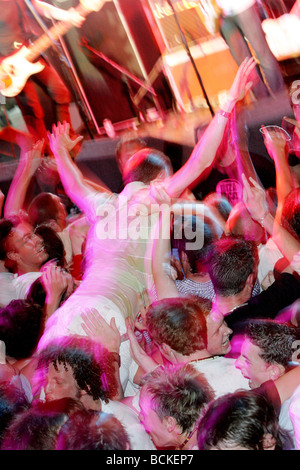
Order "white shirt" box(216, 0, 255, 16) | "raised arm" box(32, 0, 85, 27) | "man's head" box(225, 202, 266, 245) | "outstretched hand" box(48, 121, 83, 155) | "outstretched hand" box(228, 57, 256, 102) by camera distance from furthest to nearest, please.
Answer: "raised arm" box(32, 0, 85, 27) < "white shirt" box(216, 0, 255, 16) < "outstretched hand" box(48, 121, 83, 155) < "man's head" box(225, 202, 266, 245) < "outstretched hand" box(228, 57, 256, 102)

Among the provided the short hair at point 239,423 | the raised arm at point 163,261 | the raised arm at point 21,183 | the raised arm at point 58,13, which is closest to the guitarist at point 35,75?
the raised arm at point 58,13

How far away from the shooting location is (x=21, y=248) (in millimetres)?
2494

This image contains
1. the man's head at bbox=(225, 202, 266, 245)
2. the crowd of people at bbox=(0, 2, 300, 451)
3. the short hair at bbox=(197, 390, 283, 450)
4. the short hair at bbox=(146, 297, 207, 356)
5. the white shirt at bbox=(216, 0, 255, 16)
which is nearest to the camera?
the short hair at bbox=(197, 390, 283, 450)

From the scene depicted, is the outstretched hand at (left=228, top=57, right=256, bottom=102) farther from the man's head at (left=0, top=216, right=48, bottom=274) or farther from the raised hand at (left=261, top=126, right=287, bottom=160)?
the man's head at (left=0, top=216, right=48, bottom=274)

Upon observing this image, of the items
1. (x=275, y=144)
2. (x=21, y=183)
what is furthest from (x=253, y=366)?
(x=21, y=183)

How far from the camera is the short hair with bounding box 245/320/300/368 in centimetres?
145

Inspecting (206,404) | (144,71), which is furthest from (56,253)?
(144,71)

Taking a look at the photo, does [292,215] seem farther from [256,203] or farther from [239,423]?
[239,423]

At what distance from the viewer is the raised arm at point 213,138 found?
1849mm

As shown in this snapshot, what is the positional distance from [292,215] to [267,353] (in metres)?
0.64

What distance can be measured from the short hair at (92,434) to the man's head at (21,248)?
1.31m

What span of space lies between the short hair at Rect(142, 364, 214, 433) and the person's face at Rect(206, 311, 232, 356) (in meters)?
0.16

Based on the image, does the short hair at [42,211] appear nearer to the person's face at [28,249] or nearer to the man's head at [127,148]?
the person's face at [28,249]

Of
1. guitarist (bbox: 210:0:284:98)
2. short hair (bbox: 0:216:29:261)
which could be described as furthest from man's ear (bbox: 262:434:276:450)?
guitarist (bbox: 210:0:284:98)
